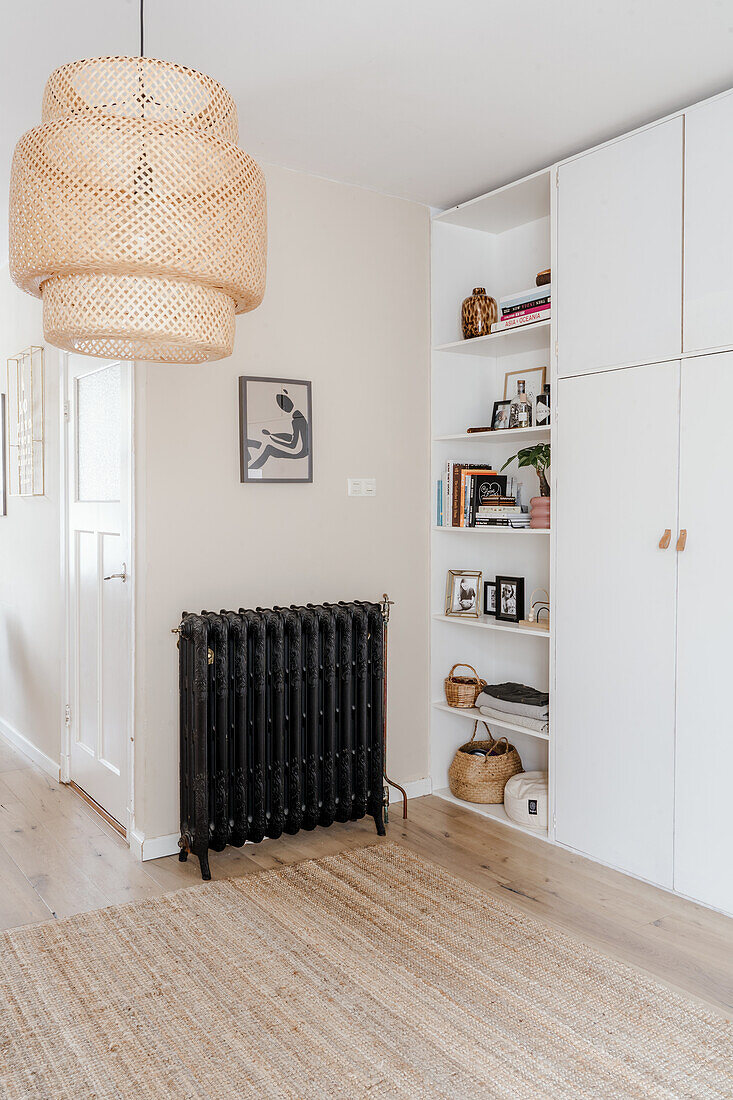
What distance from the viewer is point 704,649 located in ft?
8.95

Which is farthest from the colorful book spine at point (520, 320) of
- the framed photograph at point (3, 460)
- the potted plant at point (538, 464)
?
the framed photograph at point (3, 460)

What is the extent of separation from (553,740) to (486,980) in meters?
1.11

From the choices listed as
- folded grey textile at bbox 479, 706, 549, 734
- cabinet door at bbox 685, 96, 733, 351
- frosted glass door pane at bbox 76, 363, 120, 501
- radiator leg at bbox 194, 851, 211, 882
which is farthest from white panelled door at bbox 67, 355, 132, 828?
cabinet door at bbox 685, 96, 733, 351

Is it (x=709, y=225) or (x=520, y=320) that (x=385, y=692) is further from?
(x=709, y=225)

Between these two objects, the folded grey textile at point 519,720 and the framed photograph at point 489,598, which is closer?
the folded grey textile at point 519,720

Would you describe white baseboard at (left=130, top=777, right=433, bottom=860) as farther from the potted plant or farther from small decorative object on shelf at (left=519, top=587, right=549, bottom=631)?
the potted plant

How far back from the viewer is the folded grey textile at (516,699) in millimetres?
3398

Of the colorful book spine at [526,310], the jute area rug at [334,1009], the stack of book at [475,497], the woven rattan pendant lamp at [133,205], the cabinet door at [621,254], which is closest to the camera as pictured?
the woven rattan pendant lamp at [133,205]

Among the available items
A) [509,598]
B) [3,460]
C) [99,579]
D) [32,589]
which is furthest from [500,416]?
[3,460]

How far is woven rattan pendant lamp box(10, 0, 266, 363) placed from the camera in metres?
1.47

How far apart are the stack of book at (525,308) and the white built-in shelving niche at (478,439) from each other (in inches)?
5.1

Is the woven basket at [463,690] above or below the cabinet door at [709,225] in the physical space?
below

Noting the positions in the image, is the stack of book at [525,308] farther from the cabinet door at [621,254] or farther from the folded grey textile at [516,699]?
the folded grey textile at [516,699]

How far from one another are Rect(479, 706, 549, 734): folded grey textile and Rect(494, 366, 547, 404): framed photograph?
134cm
